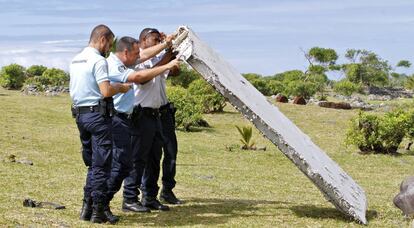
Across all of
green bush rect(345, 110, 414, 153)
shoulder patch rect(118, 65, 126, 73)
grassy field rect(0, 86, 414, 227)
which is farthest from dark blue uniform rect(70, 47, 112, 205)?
green bush rect(345, 110, 414, 153)

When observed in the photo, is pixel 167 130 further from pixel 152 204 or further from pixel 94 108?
pixel 94 108

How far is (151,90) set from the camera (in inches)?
340

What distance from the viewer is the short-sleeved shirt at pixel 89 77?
7.42 m

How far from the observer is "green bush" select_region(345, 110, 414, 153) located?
62.5 feet

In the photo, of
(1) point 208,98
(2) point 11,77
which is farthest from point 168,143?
(2) point 11,77

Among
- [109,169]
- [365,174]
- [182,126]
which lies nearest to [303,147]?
[109,169]

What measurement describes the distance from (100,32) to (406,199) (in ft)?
15.3

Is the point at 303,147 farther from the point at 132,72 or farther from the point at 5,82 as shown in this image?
the point at 5,82

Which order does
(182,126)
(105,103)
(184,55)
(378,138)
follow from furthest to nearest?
(182,126), (378,138), (184,55), (105,103)

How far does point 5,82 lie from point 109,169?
125ft

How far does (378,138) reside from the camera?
1911 centimetres

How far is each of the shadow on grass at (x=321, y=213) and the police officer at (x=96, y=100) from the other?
9.38ft

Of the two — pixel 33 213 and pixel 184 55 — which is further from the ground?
pixel 184 55

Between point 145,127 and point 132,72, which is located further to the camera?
point 145,127
